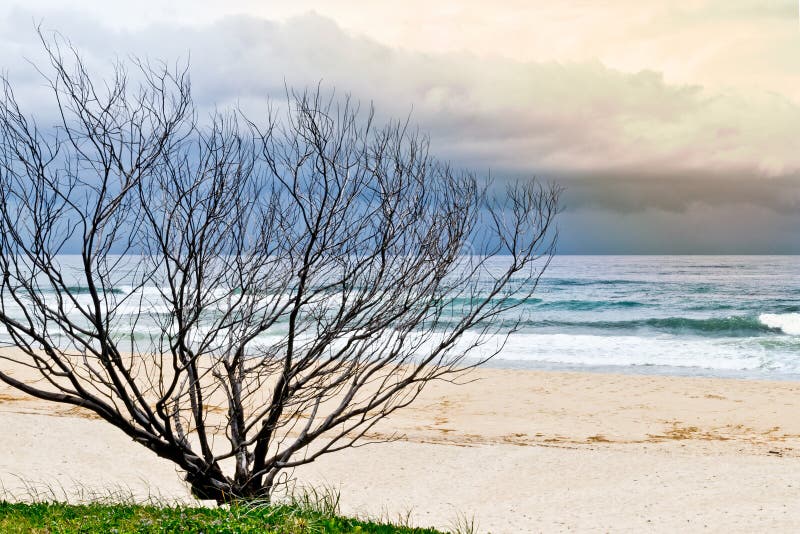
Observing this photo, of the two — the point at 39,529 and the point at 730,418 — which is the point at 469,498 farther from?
the point at 730,418

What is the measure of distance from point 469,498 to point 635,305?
1156 inches

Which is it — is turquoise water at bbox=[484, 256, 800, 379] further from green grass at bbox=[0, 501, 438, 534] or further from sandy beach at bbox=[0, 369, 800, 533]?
green grass at bbox=[0, 501, 438, 534]

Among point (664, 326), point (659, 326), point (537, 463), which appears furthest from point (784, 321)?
point (537, 463)

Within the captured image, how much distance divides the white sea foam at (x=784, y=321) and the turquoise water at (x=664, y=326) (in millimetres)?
37

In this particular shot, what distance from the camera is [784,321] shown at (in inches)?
1174

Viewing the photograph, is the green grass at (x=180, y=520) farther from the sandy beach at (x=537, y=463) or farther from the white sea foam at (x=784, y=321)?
the white sea foam at (x=784, y=321)

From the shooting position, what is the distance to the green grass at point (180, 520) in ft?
16.6

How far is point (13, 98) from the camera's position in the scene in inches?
212

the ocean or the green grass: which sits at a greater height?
→ the green grass

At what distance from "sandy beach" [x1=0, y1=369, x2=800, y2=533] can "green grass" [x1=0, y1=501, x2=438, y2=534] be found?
152 cm

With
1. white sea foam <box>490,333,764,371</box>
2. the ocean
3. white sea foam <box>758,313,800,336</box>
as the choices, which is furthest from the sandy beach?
white sea foam <box>758,313,800,336</box>

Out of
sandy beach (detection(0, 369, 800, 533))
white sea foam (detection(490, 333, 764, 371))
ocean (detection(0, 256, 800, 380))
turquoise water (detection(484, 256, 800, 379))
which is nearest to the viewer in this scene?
sandy beach (detection(0, 369, 800, 533))

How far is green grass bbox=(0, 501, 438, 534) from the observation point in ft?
16.6

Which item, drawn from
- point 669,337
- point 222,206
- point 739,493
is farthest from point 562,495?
point 669,337
